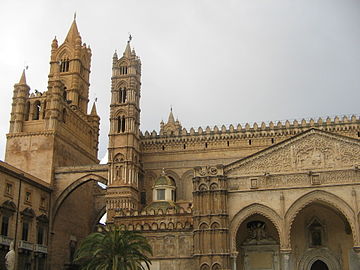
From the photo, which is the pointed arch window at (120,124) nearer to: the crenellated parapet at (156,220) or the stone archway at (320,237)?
the crenellated parapet at (156,220)

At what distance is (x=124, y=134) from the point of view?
1747 inches

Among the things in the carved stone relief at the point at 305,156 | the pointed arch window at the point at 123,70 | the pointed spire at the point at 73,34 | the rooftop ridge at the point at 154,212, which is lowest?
the rooftop ridge at the point at 154,212

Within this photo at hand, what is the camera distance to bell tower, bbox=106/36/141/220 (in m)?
42.0

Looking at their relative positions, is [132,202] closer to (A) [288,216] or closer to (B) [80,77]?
(A) [288,216]

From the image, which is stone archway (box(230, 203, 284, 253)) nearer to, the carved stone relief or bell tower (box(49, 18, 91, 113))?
the carved stone relief

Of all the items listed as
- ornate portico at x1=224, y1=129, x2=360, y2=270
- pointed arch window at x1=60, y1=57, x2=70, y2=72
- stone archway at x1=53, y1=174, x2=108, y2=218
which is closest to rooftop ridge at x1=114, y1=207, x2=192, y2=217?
ornate portico at x1=224, y1=129, x2=360, y2=270

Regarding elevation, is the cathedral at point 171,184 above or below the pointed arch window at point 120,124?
below

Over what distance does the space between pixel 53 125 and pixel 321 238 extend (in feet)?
83.8

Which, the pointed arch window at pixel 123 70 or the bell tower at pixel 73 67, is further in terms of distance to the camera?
the bell tower at pixel 73 67

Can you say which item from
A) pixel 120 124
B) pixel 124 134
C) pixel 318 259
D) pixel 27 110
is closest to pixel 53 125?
pixel 27 110

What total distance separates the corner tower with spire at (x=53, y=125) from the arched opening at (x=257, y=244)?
61.6 ft

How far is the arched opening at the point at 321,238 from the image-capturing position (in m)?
33.5

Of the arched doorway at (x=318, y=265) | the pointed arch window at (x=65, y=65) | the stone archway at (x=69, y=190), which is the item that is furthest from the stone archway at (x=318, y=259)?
the pointed arch window at (x=65, y=65)

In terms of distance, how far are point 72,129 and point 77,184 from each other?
7108mm
